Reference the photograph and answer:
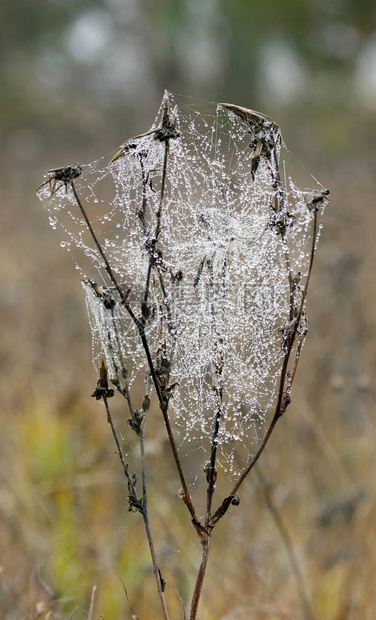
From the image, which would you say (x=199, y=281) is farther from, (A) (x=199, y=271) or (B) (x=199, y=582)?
(B) (x=199, y=582)

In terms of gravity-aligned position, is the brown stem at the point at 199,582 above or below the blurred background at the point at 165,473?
below

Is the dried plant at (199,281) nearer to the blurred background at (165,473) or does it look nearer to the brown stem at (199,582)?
the brown stem at (199,582)

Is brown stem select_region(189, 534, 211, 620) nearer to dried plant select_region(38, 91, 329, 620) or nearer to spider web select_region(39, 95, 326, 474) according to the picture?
dried plant select_region(38, 91, 329, 620)

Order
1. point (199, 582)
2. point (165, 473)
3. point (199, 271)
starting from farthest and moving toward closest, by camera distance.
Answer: point (165, 473)
point (199, 271)
point (199, 582)

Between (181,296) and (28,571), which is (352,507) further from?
(181,296)

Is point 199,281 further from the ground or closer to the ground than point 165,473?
closer to the ground


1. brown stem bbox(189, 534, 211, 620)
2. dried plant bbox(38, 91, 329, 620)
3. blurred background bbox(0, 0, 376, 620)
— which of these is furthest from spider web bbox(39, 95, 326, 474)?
blurred background bbox(0, 0, 376, 620)

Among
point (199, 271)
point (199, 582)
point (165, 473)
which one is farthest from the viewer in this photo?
point (165, 473)

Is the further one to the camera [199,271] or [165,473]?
[165,473]

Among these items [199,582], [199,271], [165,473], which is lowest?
[199,582]

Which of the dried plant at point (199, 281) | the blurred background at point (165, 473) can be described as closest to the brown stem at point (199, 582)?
the dried plant at point (199, 281)

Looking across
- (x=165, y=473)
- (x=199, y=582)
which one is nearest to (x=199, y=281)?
(x=199, y=582)

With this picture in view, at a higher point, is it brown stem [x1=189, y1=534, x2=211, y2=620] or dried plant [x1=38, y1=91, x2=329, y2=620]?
dried plant [x1=38, y1=91, x2=329, y2=620]
